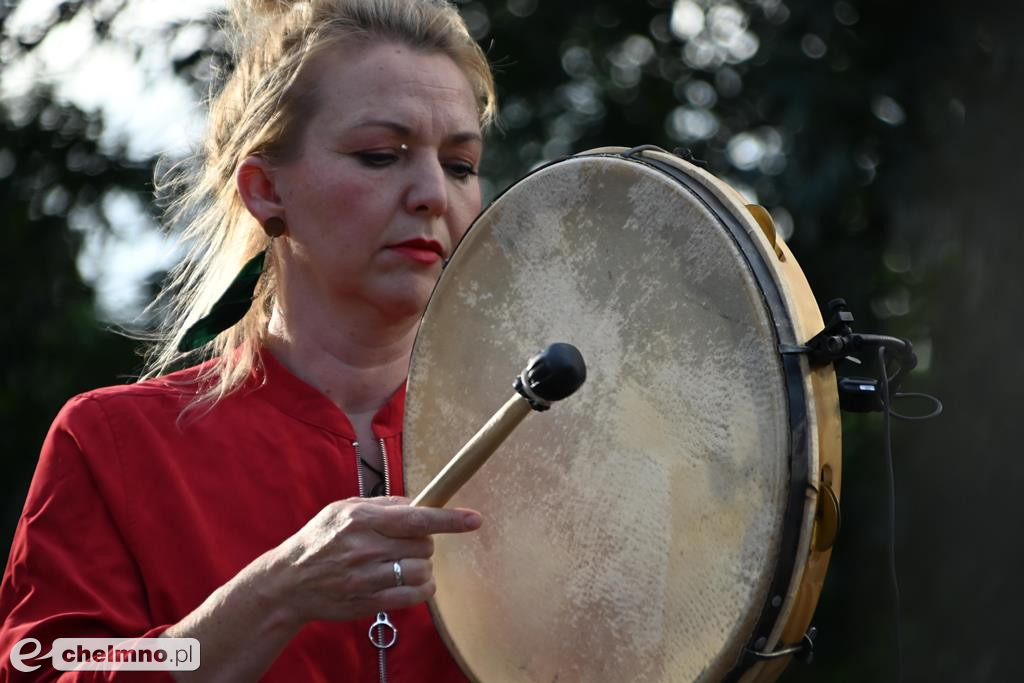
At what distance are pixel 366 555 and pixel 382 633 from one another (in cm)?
37

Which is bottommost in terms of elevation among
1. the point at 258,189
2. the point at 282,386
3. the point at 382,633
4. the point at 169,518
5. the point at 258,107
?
the point at 382,633

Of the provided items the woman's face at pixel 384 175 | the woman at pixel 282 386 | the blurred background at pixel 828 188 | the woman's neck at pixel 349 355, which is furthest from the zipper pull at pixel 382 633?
the blurred background at pixel 828 188

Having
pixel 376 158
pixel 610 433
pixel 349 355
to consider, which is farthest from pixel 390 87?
pixel 610 433

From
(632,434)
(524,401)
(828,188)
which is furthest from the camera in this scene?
(828,188)

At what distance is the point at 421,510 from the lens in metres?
1.52

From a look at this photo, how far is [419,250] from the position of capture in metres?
1.96

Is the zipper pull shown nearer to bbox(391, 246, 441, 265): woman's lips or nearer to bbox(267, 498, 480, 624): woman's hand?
bbox(267, 498, 480, 624): woman's hand

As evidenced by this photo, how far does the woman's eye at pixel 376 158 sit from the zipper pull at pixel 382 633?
0.60 meters

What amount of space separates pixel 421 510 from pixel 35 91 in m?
3.16

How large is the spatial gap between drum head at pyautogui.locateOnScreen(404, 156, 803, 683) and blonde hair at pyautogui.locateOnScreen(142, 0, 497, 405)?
0.35m

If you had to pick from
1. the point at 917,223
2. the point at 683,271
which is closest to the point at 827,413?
the point at 683,271

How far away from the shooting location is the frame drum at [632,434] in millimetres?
1453

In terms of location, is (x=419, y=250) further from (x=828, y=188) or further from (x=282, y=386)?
(x=828, y=188)

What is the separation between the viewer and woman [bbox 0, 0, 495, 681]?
1.81 m
